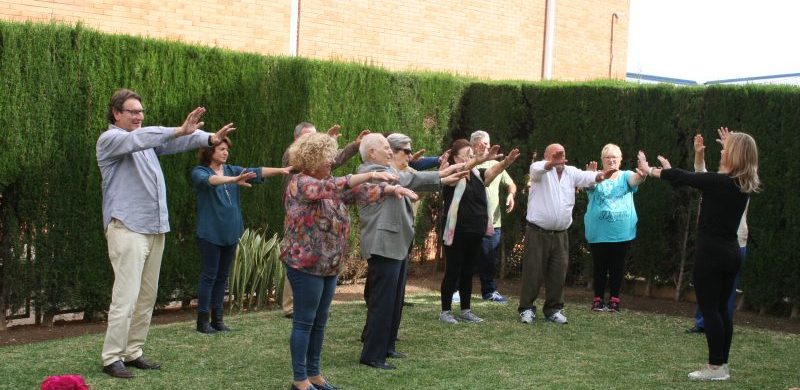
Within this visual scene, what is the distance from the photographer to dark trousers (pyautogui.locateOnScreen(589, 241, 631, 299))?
428 inches

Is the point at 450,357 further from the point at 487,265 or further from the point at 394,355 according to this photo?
the point at 487,265

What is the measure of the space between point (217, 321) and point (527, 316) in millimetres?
3101

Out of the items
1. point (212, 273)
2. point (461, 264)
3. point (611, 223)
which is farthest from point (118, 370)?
point (611, 223)

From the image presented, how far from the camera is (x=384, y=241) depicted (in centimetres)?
A: 724

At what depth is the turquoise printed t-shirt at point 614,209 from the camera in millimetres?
10703

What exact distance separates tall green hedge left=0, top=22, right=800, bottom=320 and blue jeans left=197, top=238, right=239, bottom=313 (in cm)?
144

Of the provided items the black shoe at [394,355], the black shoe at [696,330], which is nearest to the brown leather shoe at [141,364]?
the black shoe at [394,355]

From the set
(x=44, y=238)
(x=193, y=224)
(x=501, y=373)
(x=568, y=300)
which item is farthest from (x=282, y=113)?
(x=501, y=373)

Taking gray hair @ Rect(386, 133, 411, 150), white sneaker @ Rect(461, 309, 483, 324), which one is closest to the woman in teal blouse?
gray hair @ Rect(386, 133, 411, 150)

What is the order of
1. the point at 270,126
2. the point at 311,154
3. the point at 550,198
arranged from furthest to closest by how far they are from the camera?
the point at 270,126
the point at 550,198
the point at 311,154

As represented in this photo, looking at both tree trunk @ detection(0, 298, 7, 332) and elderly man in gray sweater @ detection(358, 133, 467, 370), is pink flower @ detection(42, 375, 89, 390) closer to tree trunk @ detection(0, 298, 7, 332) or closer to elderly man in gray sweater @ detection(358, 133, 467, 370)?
elderly man in gray sweater @ detection(358, 133, 467, 370)

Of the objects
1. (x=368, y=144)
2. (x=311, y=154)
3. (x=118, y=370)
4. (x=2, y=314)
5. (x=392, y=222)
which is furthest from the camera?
(x=2, y=314)

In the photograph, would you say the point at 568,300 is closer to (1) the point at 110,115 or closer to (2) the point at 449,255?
(2) the point at 449,255

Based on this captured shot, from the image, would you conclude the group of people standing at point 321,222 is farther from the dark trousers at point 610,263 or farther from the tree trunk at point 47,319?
the tree trunk at point 47,319
